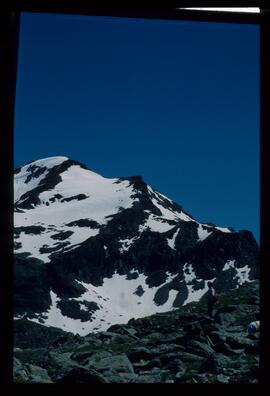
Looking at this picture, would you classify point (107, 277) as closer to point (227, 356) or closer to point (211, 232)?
point (211, 232)

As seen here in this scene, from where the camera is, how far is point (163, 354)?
1355cm

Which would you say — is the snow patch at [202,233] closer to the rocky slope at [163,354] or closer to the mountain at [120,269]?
the mountain at [120,269]


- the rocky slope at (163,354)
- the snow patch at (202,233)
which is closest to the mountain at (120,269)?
the snow patch at (202,233)

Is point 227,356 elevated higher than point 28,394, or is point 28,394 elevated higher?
point 28,394

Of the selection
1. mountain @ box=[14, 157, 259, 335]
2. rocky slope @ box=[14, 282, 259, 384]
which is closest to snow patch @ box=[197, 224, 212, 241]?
mountain @ box=[14, 157, 259, 335]

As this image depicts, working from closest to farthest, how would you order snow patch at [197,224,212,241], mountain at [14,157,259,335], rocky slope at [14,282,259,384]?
rocky slope at [14,282,259,384] < mountain at [14,157,259,335] < snow patch at [197,224,212,241]

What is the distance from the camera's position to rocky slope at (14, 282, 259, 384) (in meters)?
9.09

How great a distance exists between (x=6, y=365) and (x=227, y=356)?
10128 mm

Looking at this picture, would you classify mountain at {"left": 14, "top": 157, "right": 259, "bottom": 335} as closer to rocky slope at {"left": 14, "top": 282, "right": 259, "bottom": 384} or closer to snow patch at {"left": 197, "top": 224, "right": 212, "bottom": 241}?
snow patch at {"left": 197, "top": 224, "right": 212, "bottom": 241}

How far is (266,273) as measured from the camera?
300 cm

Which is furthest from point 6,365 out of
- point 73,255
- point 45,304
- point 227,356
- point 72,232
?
point 72,232

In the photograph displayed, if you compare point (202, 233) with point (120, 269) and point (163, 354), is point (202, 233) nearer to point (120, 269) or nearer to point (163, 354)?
point (120, 269)

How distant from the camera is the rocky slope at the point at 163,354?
909 centimetres

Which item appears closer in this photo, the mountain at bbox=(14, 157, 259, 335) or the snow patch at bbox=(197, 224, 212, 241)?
the mountain at bbox=(14, 157, 259, 335)
